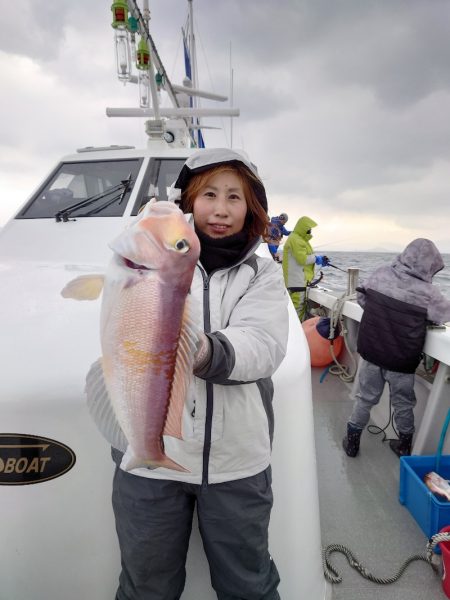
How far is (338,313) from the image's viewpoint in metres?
5.47

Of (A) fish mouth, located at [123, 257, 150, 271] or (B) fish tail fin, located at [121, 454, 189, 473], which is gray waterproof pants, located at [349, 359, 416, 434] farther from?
(A) fish mouth, located at [123, 257, 150, 271]

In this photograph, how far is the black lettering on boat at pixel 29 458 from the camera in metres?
1.47

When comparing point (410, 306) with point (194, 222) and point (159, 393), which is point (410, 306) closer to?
point (194, 222)

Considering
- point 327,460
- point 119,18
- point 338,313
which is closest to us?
point 119,18

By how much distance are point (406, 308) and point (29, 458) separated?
316 cm

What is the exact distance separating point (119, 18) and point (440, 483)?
447 centimetres

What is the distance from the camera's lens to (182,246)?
937mm

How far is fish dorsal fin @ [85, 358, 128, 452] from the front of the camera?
1.10 metres

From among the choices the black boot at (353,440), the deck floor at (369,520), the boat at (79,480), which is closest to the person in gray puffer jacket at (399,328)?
the black boot at (353,440)

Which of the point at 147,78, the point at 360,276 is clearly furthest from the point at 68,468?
the point at 360,276

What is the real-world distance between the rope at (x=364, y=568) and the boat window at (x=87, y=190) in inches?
125

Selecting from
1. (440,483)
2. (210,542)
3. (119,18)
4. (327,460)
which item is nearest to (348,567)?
(440,483)

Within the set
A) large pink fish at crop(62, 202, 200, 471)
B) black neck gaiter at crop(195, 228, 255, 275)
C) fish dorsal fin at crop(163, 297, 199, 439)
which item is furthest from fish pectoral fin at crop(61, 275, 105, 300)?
black neck gaiter at crop(195, 228, 255, 275)

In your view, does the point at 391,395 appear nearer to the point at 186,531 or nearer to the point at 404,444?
the point at 404,444
